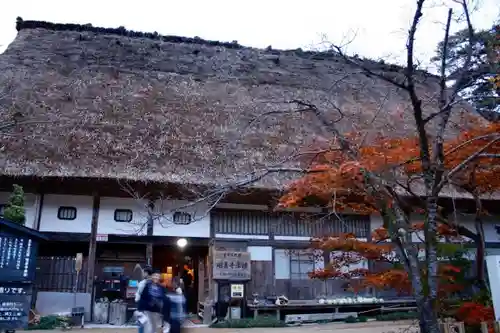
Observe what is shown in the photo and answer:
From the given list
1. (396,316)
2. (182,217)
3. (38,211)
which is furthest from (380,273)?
(38,211)

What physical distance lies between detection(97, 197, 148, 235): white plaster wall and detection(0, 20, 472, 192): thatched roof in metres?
1.20

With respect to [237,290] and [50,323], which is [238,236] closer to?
[237,290]

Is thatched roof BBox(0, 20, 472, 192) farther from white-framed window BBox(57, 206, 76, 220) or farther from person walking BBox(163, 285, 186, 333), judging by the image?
person walking BBox(163, 285, 186, 333)

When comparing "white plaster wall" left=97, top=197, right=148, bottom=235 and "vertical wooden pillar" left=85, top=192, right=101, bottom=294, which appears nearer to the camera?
"vertical wooden pillar" left=85, top=192, right=101, bottom=294

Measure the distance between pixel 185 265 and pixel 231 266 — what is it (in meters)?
3.73

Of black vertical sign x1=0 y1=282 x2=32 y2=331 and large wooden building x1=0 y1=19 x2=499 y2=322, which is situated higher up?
large wooden building x1=0 y1=19 x2=499 y2=322

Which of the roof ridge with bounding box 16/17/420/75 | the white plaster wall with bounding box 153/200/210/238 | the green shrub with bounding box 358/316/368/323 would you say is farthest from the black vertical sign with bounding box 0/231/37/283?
the roof ridge with bounding box 16/17/420/75

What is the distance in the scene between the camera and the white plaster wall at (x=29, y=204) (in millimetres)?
10289

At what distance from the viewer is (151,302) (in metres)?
5.82

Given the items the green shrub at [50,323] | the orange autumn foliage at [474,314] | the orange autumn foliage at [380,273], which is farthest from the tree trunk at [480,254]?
the green shrub at [50,323]

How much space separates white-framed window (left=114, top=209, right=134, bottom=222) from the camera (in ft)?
35.6

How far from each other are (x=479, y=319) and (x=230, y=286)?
548 centimetres

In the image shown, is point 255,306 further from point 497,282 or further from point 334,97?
point 334,97

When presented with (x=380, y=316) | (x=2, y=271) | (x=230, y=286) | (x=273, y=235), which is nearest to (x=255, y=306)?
(x=230, y=286)
